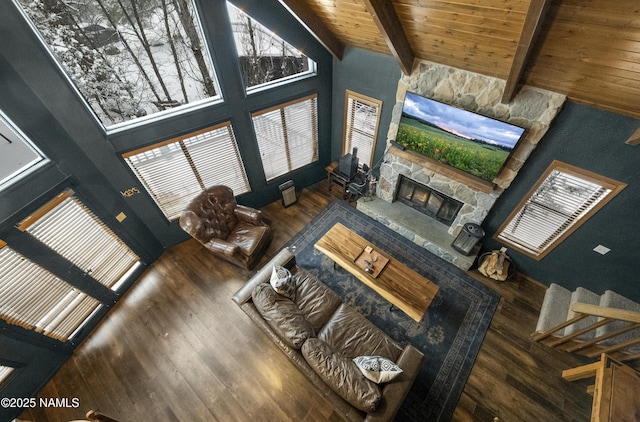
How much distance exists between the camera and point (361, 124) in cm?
510

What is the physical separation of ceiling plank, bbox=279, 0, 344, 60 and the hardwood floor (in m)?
4.23

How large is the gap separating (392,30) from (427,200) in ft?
9.94

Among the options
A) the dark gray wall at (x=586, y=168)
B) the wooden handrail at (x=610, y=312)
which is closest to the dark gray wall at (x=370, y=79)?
the dark gray wall at (x=586, y=168)

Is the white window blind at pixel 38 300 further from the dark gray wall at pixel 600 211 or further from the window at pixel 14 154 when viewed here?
the dark gray wall at pixel 600 211

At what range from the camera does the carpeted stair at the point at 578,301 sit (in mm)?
3338

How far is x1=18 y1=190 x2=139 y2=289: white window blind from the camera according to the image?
120 inches

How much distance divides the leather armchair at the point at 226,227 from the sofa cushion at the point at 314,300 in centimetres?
109

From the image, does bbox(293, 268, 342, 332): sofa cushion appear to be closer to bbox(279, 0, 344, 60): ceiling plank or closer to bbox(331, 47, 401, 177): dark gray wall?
bbox(331, 47, 401, 177): dark gray wall

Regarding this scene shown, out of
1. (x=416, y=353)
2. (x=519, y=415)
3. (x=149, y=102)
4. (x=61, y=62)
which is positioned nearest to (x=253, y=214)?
(x=149, y=102)

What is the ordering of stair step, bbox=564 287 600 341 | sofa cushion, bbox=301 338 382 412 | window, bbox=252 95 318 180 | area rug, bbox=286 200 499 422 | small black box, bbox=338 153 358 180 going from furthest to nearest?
small black box, bbox=338 153 358 180 < window, bbox=252 95 318 180 < stair step, bbox=564 287 600 341 < area rug, bbox=286 200 499 422 < sofa cushion, bbox=301 338 382 412

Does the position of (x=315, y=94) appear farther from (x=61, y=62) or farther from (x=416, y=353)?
(x=416, y=353)

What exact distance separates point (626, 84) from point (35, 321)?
690 cm

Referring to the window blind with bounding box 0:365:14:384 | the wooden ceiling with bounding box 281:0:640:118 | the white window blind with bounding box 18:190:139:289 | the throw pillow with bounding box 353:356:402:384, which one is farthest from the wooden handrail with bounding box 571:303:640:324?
the window blind with bounding box 0:365:14:384

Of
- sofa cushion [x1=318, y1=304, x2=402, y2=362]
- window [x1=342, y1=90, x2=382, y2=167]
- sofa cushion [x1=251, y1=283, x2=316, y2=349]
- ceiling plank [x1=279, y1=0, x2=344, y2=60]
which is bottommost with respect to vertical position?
sofa cushion [x1=318, y1=304, x2=402, y2=362]
